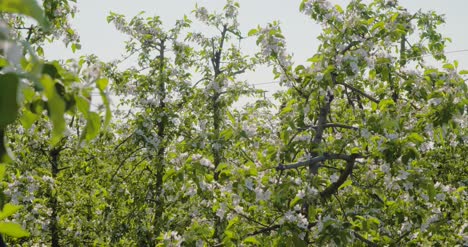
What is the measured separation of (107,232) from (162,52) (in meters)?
4.08

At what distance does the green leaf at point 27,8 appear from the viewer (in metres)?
0.71

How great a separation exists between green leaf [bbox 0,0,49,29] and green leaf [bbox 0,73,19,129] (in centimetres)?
13

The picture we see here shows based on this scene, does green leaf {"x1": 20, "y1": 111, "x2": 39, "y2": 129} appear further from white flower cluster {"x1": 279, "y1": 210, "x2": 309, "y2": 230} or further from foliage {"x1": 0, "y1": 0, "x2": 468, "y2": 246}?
white flower cluster {"x1": 279, "y1": 210, "x2": 309, "y2": 230}

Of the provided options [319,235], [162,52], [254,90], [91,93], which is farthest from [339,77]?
[162,52]

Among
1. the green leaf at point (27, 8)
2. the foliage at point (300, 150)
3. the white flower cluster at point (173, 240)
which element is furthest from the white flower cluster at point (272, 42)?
the green leaf at point (27, 8)

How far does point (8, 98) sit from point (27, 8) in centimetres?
17

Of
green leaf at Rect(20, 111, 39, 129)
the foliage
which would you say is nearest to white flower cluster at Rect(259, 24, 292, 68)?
the foliage

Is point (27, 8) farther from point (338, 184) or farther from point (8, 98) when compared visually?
point (338, 184)

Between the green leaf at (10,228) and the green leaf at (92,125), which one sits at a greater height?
the green leaf at (92,125)

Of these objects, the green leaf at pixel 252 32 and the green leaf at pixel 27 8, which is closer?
the green leaf at pixel 27 8

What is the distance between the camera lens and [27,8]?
2.32 feet

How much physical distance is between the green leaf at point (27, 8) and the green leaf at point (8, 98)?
131mm

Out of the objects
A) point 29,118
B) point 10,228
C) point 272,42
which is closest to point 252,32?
point 272,42

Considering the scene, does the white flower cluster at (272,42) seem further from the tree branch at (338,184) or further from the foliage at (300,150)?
the tree branch at (338,184)
